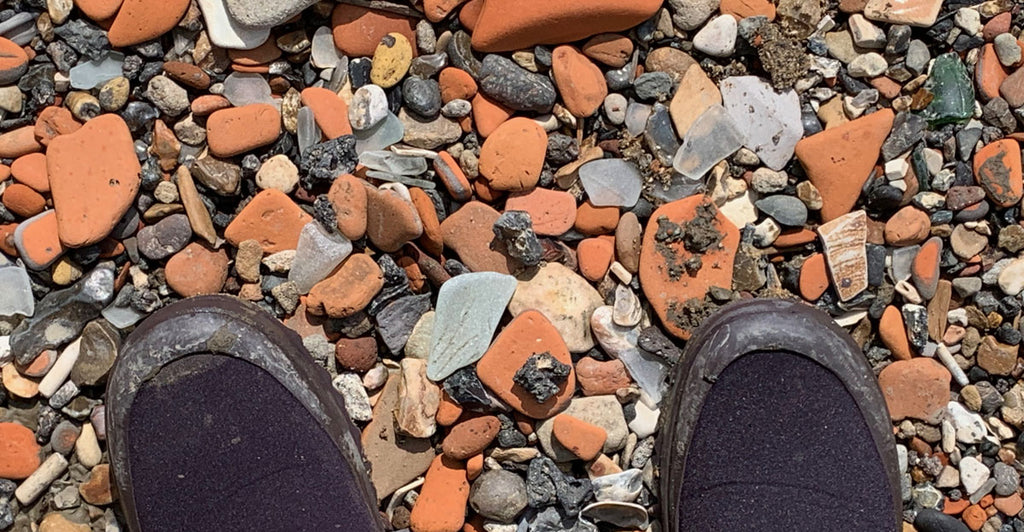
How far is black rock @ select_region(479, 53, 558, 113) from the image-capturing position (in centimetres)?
146

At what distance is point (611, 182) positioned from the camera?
59.0 inches

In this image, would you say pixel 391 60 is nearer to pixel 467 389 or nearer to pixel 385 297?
pixel 385 297

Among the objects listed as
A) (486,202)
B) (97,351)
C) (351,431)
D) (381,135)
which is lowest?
(351,431)

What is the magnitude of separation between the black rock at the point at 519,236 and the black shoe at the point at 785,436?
0.34 meters

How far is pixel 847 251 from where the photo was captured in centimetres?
152

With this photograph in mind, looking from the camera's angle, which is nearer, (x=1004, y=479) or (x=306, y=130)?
(x=306, y=130)

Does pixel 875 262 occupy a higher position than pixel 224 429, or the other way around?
pixel 875 262

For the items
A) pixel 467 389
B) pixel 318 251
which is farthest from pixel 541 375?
pixel 318 251

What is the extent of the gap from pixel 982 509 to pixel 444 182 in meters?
1.21

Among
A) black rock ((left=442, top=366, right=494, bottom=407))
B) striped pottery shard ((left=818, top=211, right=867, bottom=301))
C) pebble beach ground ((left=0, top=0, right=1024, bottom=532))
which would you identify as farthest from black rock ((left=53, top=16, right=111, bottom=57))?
striped pottery shard ((left=818, top=211, right=867, bottom=301))

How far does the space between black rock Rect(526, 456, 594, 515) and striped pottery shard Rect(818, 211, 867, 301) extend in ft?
1.96

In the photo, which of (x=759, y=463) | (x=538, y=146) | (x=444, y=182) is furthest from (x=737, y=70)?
(x=759, y=463)

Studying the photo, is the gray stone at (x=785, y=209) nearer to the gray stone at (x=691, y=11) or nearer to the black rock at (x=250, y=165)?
the gray stone at (x=691, y=11)

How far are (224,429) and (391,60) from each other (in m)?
0.72
